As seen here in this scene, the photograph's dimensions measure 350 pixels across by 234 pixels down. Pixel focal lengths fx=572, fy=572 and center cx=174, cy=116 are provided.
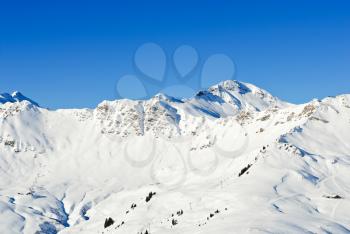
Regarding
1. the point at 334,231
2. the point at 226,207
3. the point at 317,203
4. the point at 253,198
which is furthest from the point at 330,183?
the point at 334,231

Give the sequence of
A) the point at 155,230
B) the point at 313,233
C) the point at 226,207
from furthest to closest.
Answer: the point at 226,207
the point at 155,230
the point at 313,233

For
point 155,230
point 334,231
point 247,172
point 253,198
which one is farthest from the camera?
point 247,172

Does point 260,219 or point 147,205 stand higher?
point 147,205

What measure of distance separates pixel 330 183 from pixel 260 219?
3770 inches

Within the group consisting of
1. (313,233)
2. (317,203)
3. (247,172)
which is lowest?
(313,233)

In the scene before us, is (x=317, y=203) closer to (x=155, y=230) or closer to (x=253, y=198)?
(x=253, y=198)

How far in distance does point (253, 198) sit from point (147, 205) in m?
38.3

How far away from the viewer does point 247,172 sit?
18762 centimetres

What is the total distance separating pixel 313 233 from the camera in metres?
102

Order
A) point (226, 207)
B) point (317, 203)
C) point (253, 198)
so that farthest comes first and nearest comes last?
point (317, 203)
point (253, 198)
point (226, 207)

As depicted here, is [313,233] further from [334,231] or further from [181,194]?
[181,194]

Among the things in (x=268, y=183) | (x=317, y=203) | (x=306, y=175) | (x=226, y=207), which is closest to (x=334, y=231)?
(x=226, y=207)

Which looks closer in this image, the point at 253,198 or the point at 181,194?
the point at 253,198

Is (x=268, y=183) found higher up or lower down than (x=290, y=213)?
higher up
